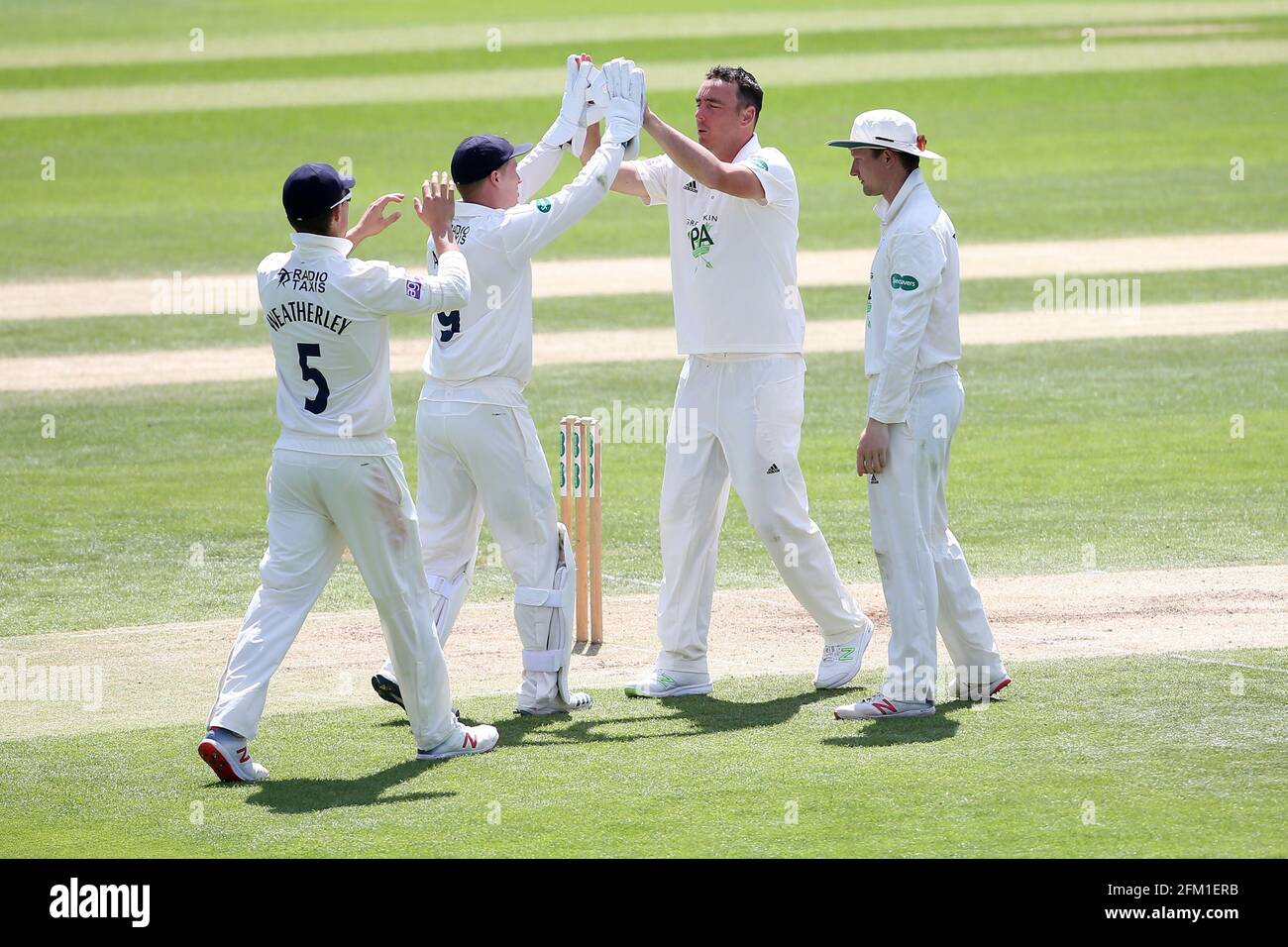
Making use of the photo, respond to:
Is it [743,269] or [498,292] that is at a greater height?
[743,269]

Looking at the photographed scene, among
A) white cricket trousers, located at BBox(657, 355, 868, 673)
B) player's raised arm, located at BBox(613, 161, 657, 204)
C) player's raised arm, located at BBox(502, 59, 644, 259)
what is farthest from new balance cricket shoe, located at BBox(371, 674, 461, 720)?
player's raised arm, located at BBox(613, 161, 657, 204)

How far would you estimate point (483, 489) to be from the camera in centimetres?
799

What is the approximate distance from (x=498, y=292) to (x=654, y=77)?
119 ft

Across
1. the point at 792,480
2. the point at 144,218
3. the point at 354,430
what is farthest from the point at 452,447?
the point at 144,218

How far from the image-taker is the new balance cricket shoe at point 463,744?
7340 mm

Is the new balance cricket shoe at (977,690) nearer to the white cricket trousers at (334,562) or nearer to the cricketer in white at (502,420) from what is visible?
the cricketer in white at (502,420)

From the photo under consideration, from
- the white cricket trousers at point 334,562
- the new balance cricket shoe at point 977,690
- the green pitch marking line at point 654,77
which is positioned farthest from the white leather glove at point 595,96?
the green pitch marking line at point 654,77

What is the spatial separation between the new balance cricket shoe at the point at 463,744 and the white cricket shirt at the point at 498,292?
1.40 meters

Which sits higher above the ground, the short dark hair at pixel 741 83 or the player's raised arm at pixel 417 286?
the short dark hair at pixel 741 83

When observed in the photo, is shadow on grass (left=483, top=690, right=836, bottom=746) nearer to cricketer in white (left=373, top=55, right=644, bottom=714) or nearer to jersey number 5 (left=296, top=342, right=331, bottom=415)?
cricketer in white (left=373, top=55, right=644, bottom=714)

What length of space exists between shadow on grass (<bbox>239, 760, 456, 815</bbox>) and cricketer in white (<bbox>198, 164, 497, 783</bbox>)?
0.49ft

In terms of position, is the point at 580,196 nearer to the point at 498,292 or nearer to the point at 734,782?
the point at 498,292

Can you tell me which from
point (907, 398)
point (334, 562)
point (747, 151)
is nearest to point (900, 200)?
point (907, 398)

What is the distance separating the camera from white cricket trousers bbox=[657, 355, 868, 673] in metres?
8.31
